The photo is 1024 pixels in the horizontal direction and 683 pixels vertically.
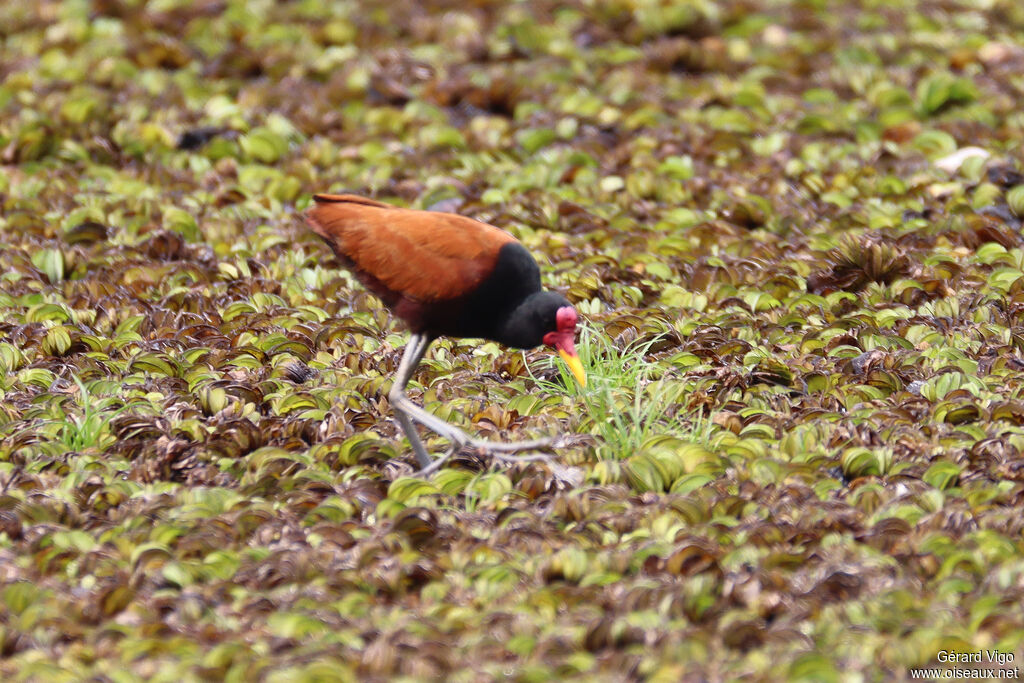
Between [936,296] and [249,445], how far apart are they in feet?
13.4

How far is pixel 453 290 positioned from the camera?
18.0 feet

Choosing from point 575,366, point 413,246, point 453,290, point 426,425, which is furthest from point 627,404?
point 413,246

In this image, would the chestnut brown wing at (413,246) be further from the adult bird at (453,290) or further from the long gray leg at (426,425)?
the long gray leg at (426,425)

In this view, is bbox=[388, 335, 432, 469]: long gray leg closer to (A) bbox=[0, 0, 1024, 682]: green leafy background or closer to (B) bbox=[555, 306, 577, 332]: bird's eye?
(A) bbox=[0, 0, 1024, 682]: green leafy background

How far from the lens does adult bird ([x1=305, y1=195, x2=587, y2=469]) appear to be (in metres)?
5.47

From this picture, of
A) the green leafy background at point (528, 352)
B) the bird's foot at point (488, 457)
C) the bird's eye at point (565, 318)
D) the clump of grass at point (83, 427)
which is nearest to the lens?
the green leafy background at point (528, 352)

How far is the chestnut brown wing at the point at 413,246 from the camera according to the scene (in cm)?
550

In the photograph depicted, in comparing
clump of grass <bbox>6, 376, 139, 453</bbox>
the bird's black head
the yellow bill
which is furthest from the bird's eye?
clump of grass <bbox>6, 376, 139, 453</bbox>

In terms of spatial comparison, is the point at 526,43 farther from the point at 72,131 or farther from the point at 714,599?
the point at 714,599

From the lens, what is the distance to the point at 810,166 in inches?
374

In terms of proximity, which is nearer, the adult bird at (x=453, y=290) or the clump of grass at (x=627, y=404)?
the adult bird at (x=453, y=290)

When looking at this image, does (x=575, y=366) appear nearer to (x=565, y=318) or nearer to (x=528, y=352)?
(x=565, y=318)

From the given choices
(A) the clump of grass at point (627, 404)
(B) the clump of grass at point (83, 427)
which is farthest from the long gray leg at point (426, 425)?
(B) the clump of grass at point (83, 427)

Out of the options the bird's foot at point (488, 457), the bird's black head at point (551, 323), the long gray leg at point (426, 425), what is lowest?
the bird's foot at point (488, 457)
